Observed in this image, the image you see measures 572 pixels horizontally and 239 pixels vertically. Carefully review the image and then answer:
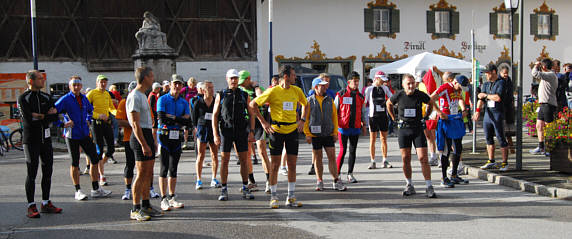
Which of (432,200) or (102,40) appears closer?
(432,200)

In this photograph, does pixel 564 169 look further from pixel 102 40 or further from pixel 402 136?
pixel 102 40

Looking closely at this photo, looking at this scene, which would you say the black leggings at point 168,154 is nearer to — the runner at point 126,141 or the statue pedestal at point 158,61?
the runner at point 126,141

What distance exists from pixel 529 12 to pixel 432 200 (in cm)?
2606

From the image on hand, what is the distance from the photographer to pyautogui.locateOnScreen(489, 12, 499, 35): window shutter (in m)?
30.0

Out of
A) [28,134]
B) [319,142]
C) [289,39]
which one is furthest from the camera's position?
[289,39]

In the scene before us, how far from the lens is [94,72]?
80.2 feet

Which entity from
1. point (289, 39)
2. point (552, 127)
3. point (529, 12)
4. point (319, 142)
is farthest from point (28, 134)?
point (529, 12)

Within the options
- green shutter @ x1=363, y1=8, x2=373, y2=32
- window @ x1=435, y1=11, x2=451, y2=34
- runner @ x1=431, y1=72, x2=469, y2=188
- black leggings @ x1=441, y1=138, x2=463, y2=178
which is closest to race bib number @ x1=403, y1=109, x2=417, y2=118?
runner @ x1=431, y1=72, x2=469, y2=188

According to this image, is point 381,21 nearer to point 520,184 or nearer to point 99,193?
point 520,184

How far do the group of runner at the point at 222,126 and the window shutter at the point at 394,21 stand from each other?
19058 millimetres

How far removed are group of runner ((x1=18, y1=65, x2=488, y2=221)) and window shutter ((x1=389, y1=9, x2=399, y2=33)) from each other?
19058 mm

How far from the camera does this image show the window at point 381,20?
2840cm

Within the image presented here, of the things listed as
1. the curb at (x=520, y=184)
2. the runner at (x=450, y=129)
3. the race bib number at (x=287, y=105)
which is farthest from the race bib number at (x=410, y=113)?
the curb at (x=520, y=184)

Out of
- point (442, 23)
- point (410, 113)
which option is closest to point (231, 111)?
point (410, 113)
